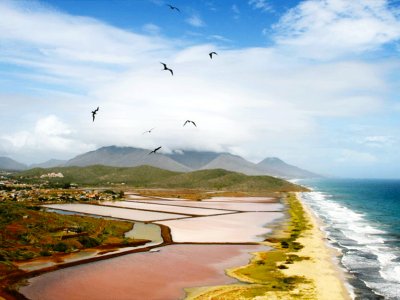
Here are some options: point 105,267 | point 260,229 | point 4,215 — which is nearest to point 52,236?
point 4,215

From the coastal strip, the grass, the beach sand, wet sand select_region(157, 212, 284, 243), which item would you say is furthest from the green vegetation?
the beach sand

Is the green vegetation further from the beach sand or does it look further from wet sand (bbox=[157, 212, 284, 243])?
the beach sand

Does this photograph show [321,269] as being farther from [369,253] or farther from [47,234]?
[47,234]

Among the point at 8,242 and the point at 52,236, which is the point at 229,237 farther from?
the point at 8,242

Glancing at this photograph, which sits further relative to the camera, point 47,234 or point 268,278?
point 47,234

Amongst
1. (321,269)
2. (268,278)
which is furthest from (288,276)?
(321,269)
